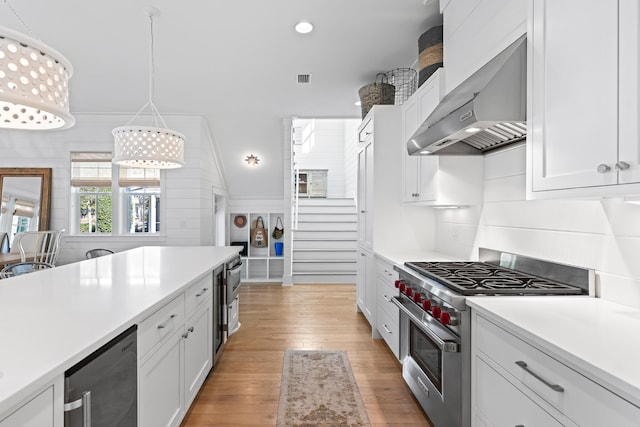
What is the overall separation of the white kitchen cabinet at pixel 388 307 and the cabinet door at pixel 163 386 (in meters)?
1.48

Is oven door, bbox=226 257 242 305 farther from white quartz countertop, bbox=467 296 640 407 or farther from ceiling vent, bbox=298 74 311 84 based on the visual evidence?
ceiling vent, bbox=298 74 311 84

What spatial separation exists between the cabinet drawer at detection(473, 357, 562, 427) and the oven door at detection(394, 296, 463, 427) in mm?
122

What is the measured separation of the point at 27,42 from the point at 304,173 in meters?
7.88

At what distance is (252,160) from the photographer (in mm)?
6125

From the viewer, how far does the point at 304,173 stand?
9023 millimetres

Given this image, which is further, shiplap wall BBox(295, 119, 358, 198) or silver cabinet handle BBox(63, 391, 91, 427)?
shiplap wall BBox(295, 119, 358, 198)

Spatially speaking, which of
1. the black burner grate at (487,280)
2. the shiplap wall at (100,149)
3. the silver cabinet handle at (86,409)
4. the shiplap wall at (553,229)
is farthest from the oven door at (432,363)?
the shiplap wall at (100,149)

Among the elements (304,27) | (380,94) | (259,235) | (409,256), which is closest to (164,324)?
(409,256)

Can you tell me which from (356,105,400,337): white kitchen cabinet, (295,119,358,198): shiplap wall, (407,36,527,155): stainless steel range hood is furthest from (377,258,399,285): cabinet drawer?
(295,119,358,198): shiplap wall

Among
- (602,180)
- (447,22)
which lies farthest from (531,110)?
(447,22)

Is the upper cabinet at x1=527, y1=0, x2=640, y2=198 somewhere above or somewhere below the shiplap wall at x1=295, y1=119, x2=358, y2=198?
below

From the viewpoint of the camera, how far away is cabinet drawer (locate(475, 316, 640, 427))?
87 cm

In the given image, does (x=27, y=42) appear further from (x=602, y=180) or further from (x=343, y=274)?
(x=343, y=274)

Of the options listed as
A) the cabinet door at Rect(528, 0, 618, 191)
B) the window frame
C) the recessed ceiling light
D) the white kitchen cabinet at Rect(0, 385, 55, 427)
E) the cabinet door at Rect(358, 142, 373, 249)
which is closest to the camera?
the white kitchen cabinet at Rect(0, 385, 55, 427)
